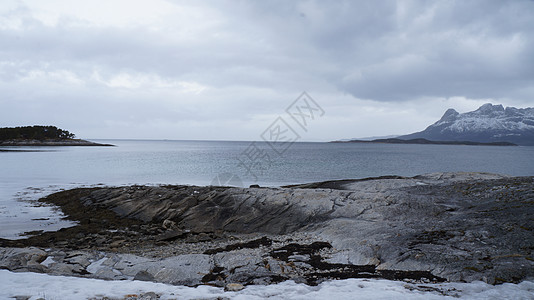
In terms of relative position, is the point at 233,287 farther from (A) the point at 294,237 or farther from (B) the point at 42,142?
(B) the point at 42,142

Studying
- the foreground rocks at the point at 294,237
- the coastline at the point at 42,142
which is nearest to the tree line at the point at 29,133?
the coastline at the point at 42,142

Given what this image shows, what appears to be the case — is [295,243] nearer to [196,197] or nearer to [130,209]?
[196,197]

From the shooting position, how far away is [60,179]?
144 feet

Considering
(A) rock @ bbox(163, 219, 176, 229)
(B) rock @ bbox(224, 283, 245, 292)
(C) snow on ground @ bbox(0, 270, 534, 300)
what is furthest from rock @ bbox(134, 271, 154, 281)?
(A) rock @ bbox(163, 219, 176, 229)

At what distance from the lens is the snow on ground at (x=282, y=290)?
7855 mm

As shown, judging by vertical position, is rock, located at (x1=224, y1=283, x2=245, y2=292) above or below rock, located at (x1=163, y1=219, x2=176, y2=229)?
above

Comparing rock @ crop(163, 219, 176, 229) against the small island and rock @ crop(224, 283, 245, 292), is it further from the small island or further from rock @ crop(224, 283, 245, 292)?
the small island

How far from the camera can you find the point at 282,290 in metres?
8.55

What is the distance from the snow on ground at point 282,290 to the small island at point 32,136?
639 ft

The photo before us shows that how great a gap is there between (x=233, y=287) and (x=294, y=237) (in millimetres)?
6964

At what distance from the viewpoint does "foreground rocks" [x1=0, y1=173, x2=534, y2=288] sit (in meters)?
10.1

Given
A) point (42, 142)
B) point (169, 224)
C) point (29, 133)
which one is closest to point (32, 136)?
point (29, 133)

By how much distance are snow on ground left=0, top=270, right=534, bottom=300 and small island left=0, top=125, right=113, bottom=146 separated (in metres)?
195

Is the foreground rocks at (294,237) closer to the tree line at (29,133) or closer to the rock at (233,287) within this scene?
the rock at (233,287)
